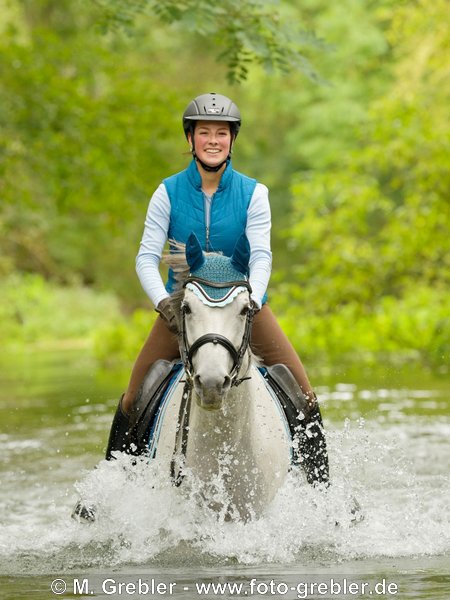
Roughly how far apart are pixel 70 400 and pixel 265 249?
12.1 m

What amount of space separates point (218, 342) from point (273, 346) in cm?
160

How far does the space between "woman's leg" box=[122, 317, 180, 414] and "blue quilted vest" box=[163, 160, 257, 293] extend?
0.42 m

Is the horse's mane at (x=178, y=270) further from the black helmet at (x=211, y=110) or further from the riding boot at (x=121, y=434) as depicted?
the riding boot at (x=121, y=434)

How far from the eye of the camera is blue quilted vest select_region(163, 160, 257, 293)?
267 inches

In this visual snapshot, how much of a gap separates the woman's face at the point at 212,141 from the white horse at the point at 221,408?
0.87 m

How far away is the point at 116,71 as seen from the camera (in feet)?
80.4

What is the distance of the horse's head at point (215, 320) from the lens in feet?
18.3

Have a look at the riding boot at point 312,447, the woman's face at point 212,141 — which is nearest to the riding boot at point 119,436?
the riding boot at point 312,447

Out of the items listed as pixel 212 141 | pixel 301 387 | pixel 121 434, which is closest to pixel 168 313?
pixel 212 141

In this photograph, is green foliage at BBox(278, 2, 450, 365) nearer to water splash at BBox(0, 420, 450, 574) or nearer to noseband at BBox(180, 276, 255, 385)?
water splash at BBox(0, 420, 450, 574)

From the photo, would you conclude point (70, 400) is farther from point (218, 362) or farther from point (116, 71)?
point (218, 362)

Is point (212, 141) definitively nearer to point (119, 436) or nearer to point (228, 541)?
point (119, 436)

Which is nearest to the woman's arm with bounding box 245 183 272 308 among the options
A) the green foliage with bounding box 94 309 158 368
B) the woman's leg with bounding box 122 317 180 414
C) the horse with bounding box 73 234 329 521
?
the horse with bounding box 73 234 329 521

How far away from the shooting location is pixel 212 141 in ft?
22.4
